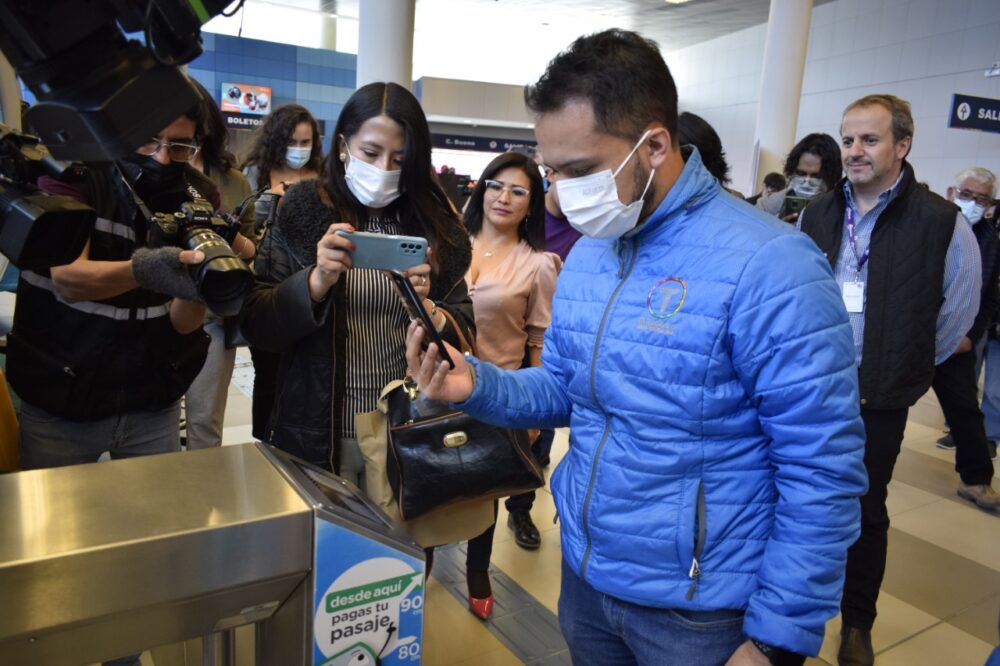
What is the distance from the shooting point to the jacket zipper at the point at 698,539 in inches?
41.0

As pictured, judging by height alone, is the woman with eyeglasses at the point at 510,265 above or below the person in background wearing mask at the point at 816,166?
below

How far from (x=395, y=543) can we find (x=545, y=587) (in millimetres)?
1706

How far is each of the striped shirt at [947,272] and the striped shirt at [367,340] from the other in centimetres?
147

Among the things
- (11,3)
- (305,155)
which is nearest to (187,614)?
(11,3)

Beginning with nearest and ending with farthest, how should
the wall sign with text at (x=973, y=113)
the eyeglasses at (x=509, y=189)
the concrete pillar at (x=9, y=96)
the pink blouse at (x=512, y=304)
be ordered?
the concrete pillar at (x=9, y=96), the pink blouse at (x=512, y=304), the eyeglasses at (x=509, y=189), the wall sign with text at (x=973, y=113)

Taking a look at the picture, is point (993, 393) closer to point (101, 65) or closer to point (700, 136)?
point (700, 136)

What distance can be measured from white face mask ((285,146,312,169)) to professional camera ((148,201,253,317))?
1.91m

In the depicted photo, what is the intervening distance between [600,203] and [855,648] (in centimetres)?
204

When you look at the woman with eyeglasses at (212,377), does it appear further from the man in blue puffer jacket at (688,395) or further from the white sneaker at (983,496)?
the white sneaker at (983,496)

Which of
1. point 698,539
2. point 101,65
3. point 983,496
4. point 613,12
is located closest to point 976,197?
point 983,496

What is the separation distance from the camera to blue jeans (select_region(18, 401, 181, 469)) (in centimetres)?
160

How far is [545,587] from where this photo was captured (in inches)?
107

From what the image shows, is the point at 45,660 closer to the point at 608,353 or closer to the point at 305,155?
the point at 608,353

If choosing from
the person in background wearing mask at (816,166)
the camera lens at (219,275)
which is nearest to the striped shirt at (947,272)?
the person in background wearing mask at (816,166)
